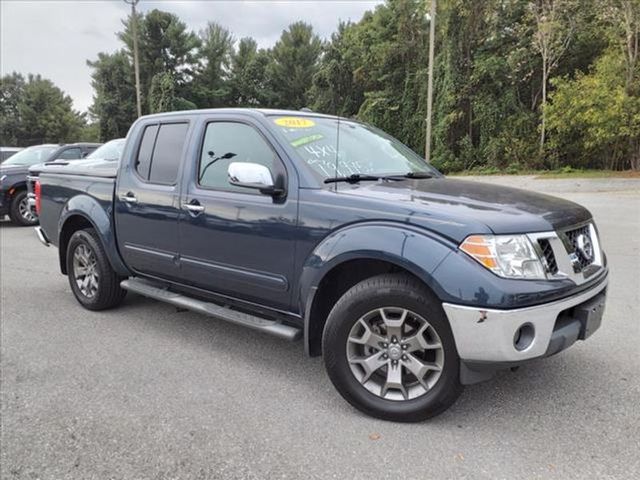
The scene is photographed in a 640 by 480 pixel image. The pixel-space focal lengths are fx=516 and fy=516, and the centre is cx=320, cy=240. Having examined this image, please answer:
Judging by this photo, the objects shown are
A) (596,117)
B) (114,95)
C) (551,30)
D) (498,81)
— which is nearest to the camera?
(596,117)

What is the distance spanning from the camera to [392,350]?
293 cm

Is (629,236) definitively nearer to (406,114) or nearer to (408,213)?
(408,213)

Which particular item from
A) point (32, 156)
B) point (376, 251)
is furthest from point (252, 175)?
point (32, 156)

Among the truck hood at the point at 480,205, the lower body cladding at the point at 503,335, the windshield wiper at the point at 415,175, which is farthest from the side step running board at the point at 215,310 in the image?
the windshield wiper at the point at 415,175

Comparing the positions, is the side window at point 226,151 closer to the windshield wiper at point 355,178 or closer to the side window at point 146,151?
the windshield wiper at point 355,178

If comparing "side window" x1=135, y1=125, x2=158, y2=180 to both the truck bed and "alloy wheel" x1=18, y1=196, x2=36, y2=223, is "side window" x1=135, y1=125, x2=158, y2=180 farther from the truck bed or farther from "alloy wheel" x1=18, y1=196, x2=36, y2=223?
"alloy wheel" x1=18, y1=196, x2=36, y2=223

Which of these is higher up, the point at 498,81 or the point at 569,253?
the point at 498,81

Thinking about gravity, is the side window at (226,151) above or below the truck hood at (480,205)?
above

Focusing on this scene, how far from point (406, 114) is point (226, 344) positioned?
2777cm

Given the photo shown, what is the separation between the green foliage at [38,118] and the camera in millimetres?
51188

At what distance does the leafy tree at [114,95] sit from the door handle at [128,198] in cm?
4124

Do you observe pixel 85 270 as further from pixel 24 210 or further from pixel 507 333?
pixel 24 210

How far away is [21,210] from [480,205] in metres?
11.0

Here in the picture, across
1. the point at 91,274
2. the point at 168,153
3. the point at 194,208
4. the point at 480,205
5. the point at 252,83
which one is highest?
the point at 252,83
